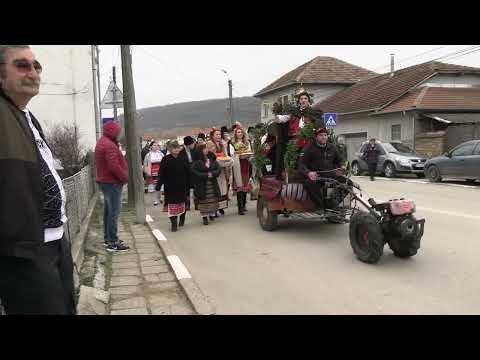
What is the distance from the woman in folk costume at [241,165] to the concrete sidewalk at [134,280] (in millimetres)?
3071

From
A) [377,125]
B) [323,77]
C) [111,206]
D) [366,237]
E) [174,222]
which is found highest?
[323,77]

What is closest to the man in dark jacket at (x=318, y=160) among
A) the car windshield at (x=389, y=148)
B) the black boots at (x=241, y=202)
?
the black boots at (x=241, y=202)

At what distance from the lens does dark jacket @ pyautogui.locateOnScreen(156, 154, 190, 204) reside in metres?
9.26

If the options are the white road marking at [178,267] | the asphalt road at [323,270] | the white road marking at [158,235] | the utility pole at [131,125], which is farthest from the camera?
the utility pole at [131,125]

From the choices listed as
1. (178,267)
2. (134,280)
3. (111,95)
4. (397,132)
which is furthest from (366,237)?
(397,132)

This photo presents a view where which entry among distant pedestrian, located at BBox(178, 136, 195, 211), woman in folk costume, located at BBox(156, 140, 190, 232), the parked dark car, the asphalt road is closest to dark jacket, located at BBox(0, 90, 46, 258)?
the asphalt road

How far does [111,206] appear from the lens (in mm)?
7316

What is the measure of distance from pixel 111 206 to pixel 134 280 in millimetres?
1867

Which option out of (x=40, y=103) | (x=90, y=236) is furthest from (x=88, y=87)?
(x=90, y=236)

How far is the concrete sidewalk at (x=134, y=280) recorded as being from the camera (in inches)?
188

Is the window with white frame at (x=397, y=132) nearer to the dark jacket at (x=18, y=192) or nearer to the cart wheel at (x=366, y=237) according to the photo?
the cart wheel at (x=366, y=237)

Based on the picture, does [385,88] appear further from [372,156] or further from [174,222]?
[174,222]

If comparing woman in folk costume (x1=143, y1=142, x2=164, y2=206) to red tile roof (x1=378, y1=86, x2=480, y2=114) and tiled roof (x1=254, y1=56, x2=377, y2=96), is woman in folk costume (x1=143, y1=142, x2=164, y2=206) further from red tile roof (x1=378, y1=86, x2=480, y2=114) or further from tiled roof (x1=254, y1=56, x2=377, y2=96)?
tiled roof (x1=254, y1=56, x2=377, y2=96)
